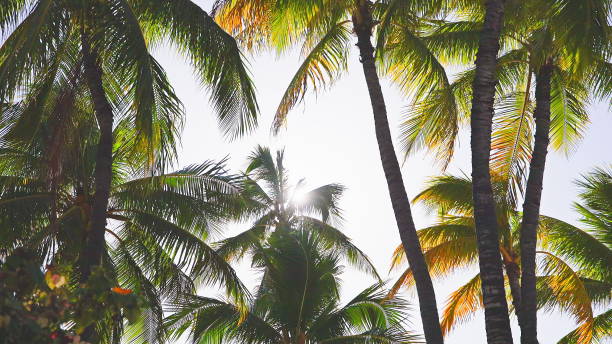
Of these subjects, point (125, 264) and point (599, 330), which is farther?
point (599, 330)

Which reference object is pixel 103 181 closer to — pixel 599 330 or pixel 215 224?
pixel 215 224

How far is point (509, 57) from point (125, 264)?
341 inches

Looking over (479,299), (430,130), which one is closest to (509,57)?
(430,130)

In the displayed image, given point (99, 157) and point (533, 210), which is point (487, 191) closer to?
point (533, 210)

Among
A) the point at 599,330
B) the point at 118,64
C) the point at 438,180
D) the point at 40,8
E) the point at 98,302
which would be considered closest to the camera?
the point at 98,302

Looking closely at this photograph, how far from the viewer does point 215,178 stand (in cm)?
1891

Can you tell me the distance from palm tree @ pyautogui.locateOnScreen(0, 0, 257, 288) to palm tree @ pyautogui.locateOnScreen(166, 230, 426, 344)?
4.50 meters

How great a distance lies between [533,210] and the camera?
15203mm

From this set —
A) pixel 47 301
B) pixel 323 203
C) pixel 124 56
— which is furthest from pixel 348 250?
pixel 47 301

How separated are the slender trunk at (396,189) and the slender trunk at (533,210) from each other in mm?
1580

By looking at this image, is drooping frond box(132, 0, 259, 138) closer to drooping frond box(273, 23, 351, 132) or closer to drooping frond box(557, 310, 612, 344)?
drooping frond box(273, 23, 351, 132)

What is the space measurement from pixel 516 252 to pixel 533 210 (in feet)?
16.7

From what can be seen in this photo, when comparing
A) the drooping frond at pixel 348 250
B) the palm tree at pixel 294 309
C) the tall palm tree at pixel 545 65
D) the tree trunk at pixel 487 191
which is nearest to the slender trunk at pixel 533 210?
the tall palm tree at pixel 545 65

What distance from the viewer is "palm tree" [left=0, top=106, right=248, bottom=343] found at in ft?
55.6
